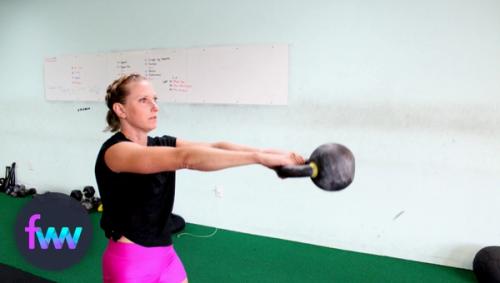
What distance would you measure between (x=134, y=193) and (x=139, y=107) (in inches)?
12.1

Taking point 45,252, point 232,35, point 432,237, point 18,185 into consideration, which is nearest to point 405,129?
point 432,237

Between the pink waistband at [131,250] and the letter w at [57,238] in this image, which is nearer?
the pink waistband at [131,250]

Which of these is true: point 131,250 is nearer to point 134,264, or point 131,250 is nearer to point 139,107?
point 134,264

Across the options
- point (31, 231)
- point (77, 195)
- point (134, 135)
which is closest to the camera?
point (134, 135)

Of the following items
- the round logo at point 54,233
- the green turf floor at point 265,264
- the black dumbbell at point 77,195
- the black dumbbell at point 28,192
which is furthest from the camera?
the black dumbbell at point 28,192

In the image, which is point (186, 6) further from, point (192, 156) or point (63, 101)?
point (192, 156)

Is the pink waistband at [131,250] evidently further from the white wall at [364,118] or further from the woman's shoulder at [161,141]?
the white wall at [364,118]

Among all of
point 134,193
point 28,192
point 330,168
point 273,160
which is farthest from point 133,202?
point 28,192

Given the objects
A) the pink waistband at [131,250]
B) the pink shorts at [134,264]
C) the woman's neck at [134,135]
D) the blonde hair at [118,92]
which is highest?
the blonde hair at [118,92]

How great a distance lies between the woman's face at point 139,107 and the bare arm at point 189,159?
0.69 feet

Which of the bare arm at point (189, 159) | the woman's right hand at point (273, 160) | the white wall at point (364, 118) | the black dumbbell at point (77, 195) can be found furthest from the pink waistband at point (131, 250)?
the black dumbbell at point (77, 195)

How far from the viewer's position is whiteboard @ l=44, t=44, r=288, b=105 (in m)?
2.72

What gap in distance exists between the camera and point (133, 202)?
3.98 feet

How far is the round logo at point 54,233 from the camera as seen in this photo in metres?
2.43
